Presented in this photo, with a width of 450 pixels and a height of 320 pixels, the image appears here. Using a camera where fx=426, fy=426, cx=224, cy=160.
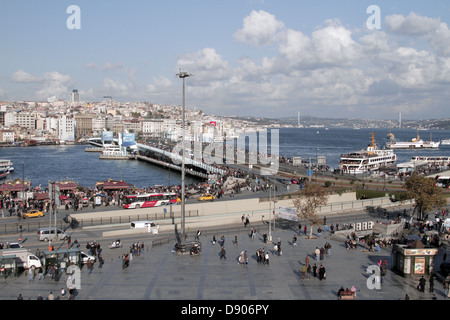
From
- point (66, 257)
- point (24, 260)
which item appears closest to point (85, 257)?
point (66, 257)

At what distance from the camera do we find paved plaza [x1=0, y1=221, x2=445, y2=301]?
9.39m

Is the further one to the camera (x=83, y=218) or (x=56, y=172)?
(x=56, y=172)

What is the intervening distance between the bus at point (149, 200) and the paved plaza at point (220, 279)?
21.4 feet

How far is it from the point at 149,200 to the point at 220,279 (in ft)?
37.5

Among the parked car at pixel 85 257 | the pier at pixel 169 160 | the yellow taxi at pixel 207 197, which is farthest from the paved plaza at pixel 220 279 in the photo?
the pier at pixel 169 160

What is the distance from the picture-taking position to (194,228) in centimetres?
1667

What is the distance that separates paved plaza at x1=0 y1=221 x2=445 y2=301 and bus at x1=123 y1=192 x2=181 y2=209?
257 inches

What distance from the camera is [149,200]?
21.2 meters

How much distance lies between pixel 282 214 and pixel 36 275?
33.3ft

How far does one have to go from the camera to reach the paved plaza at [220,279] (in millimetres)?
9391

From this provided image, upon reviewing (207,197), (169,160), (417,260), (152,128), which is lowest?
(169,160)

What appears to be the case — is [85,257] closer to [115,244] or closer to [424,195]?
[115,244]
